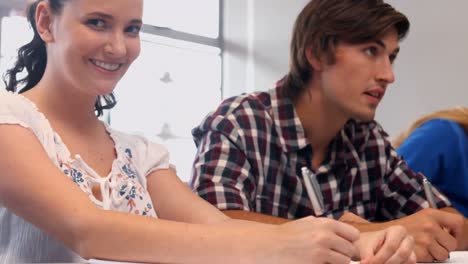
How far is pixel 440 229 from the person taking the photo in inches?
48.1

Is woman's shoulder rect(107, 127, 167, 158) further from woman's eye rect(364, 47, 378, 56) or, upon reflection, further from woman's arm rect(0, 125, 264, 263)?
woman's eye rect(364, 47, 378, 56)

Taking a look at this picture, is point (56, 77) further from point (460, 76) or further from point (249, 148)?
point (460, 76)

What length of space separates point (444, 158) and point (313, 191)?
0.60m

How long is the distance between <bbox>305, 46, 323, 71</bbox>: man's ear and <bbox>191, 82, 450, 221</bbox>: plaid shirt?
124 millimetres

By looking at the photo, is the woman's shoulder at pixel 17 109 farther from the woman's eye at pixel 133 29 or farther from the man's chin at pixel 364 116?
the man's chin at pixel 364 116

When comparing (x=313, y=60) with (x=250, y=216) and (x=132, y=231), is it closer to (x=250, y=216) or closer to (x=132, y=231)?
(x=250, y=216)

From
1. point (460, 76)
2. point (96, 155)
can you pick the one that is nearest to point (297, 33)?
point (96, 155)

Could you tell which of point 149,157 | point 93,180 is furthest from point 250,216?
point 93,180

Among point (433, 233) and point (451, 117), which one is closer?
point (433, 233)

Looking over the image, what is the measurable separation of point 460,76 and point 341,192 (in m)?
1.47

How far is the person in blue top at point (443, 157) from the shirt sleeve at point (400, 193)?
217 millimetres

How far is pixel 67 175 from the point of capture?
96cm

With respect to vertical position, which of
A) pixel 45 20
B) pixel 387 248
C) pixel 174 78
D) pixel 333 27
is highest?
pixel 174 78

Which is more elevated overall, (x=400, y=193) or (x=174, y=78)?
(x=174, y=78)
